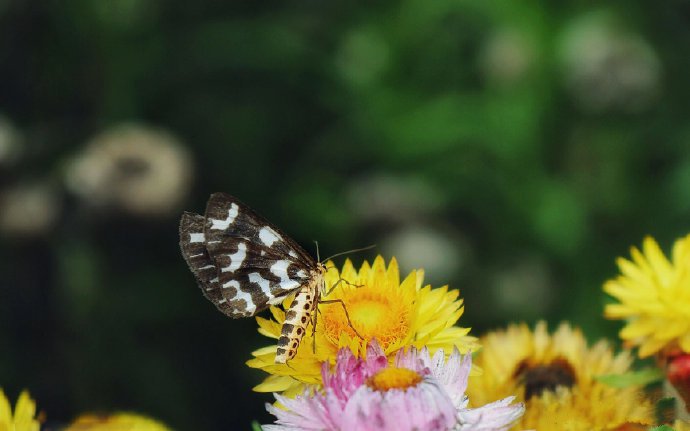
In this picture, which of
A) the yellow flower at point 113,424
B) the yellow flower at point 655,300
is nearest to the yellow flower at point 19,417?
the yellow flower at point 113,424

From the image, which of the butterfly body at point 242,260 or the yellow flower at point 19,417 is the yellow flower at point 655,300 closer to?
the butterfly body at point 242,260

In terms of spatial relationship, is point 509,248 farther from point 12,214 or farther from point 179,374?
point 12,214

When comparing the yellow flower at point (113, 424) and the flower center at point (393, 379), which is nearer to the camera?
the flower center at point (393, 379)

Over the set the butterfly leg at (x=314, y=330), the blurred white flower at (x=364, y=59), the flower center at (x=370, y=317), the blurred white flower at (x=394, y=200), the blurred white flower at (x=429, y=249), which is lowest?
the blurred white flower at (x=429, y=249)

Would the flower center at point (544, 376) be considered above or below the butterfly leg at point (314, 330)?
below

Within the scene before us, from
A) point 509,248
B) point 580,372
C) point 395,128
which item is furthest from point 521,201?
point 580,372

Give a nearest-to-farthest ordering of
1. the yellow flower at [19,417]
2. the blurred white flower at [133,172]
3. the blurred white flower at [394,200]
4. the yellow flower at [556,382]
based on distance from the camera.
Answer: the yellow flower at [19,417], the yellow flower at [556,382], the blurred white flower at [133,172], the blurred white flower at [394,200]

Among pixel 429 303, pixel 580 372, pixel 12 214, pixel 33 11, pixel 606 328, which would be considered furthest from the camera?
pixel 33 11

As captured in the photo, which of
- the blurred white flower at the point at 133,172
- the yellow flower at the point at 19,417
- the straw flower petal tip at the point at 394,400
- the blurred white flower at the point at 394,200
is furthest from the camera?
the blurred white flower at the point at 394,200
